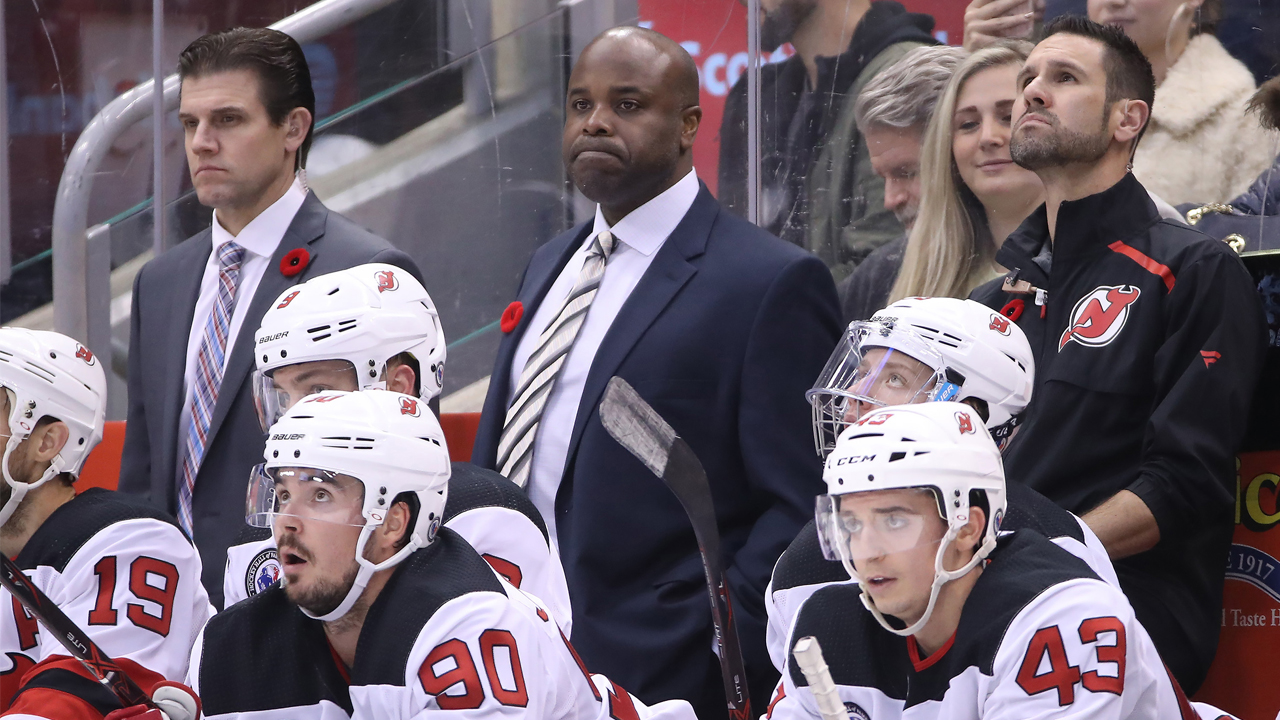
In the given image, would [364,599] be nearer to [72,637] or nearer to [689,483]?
[72,637]

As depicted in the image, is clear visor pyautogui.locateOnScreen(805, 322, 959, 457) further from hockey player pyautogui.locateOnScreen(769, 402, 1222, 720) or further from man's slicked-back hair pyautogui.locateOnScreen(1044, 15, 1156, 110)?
man's slicked-back hair pyautogui.locateOnScreen(1044, 15, 1156, 110)

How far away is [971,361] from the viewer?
2.90 metres

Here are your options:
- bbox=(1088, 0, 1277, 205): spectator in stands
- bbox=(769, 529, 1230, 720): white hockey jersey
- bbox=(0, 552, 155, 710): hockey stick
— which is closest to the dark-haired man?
bbox=(1088, 0, 1277, 205): spectator in stands

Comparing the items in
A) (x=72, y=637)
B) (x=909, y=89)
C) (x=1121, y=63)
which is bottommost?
(x=72, y=637)

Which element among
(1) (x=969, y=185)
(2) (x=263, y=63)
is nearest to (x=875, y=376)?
(1) (x=969, y=185)

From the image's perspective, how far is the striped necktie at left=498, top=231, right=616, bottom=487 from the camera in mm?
3350

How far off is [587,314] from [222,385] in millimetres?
807

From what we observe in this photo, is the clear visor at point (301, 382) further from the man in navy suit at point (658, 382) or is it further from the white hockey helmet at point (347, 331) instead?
the man in navy suit at point (658, 382)

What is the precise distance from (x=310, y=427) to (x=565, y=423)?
2.57ft

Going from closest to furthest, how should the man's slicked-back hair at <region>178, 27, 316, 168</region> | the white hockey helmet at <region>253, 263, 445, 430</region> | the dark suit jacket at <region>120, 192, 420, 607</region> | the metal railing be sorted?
the white hockey helmet at <region>253, 263, 445, 430</region> → the dark suit jacket at <region>120, 192, 420, 607</region> → the man's slicked-back hair at <region>178, 27, 316, 168</region> → the metal railing

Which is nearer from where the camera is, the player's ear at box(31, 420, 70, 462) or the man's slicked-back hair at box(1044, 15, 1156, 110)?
the player's ear at box(31, 420, 70, 462)

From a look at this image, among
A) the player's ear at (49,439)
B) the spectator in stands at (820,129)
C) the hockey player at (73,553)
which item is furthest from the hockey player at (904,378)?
the player's ear at (49,439)

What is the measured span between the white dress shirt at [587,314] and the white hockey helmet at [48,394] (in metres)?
0.86

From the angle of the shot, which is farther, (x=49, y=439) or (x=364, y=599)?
(x=49, y=439)
